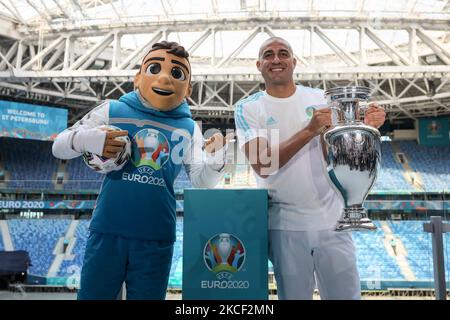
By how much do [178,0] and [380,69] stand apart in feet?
13.2

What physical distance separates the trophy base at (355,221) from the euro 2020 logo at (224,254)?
1.09 feet

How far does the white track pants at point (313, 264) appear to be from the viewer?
1.43 metres

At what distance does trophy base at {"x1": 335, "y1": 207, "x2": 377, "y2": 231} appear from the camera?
1.24m

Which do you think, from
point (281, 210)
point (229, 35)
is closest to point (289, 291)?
point (281, 210)

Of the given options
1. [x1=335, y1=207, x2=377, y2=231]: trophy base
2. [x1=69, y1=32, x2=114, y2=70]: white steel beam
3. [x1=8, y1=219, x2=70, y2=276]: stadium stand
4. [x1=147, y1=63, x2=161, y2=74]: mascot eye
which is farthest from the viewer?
[x1=69, y1=32, x2=114, y2=70]: white steel beam

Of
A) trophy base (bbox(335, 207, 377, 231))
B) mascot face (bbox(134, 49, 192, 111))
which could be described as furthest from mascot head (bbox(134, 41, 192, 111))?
trophy base (bbox(335, 207, 377, 231))

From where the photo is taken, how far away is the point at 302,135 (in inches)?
55.2

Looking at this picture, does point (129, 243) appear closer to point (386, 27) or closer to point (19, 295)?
point (19, 295)

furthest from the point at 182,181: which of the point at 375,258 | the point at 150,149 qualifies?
the point at 375,258

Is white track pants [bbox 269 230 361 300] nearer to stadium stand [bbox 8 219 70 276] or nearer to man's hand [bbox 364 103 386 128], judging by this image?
man's hand [bbox 364 103 386 128]

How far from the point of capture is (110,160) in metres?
1.60

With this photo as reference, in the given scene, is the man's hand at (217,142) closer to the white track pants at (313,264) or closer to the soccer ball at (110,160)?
the soccer ball at (110,160)

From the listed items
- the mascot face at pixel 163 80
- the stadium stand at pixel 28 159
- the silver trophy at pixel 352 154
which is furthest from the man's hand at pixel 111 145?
the stadium stand at pixel 28 159

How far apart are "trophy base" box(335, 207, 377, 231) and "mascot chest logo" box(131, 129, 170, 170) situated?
803mm
